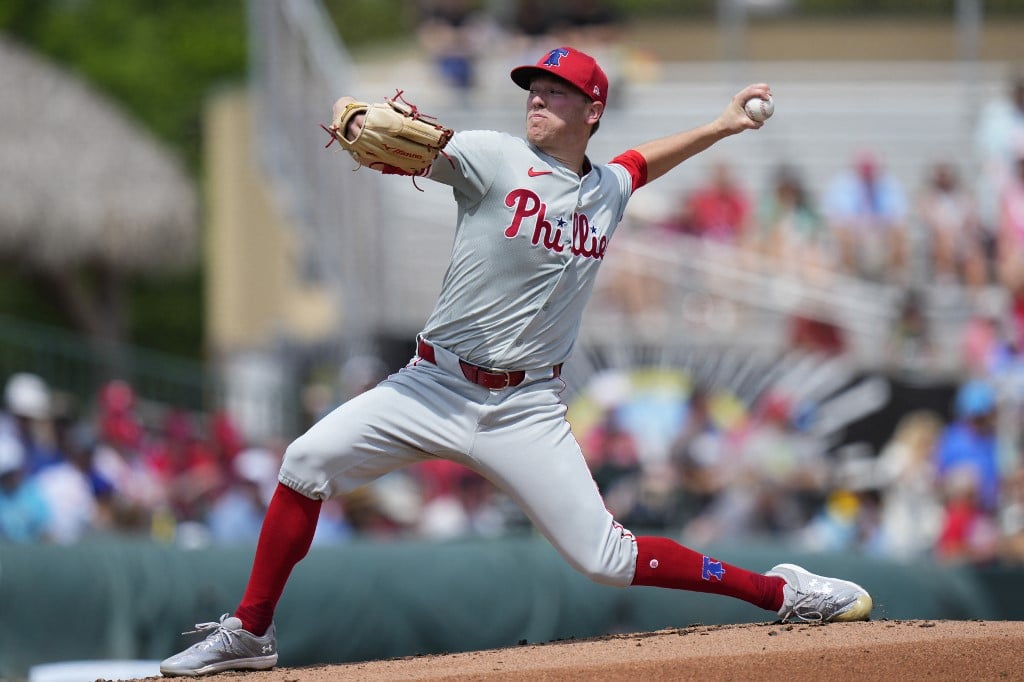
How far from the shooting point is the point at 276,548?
4.84 metres

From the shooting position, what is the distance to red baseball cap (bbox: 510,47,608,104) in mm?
4711

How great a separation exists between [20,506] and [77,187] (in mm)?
9804

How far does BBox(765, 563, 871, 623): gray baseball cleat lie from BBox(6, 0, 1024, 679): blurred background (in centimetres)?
299

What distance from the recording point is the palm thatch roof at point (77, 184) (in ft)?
57.1

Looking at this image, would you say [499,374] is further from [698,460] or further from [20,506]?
[698,460]

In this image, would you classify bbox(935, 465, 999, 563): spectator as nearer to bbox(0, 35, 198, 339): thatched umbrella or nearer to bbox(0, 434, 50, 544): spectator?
bbox(0, 434, 50, 544): spectator

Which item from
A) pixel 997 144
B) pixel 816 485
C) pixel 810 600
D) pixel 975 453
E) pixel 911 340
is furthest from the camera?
pixel 997 144

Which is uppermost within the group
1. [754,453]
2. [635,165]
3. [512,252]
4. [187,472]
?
[635,165]

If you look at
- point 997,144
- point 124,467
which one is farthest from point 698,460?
point 997,144

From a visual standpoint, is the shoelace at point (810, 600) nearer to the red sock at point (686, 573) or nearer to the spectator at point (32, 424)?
the red sock at point (686, 573)

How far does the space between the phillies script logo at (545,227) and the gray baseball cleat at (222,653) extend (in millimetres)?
1514

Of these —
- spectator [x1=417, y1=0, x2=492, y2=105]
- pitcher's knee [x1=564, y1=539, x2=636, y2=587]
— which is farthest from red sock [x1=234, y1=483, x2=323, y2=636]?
spectator [x1=417, y1=0, x2=492, y2=105]

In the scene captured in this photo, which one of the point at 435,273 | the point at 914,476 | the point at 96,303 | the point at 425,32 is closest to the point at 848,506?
the point at 914,476

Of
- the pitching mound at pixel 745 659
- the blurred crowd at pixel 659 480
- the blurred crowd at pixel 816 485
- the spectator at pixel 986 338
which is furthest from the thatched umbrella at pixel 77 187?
the pitching mound at pixel 745 659
